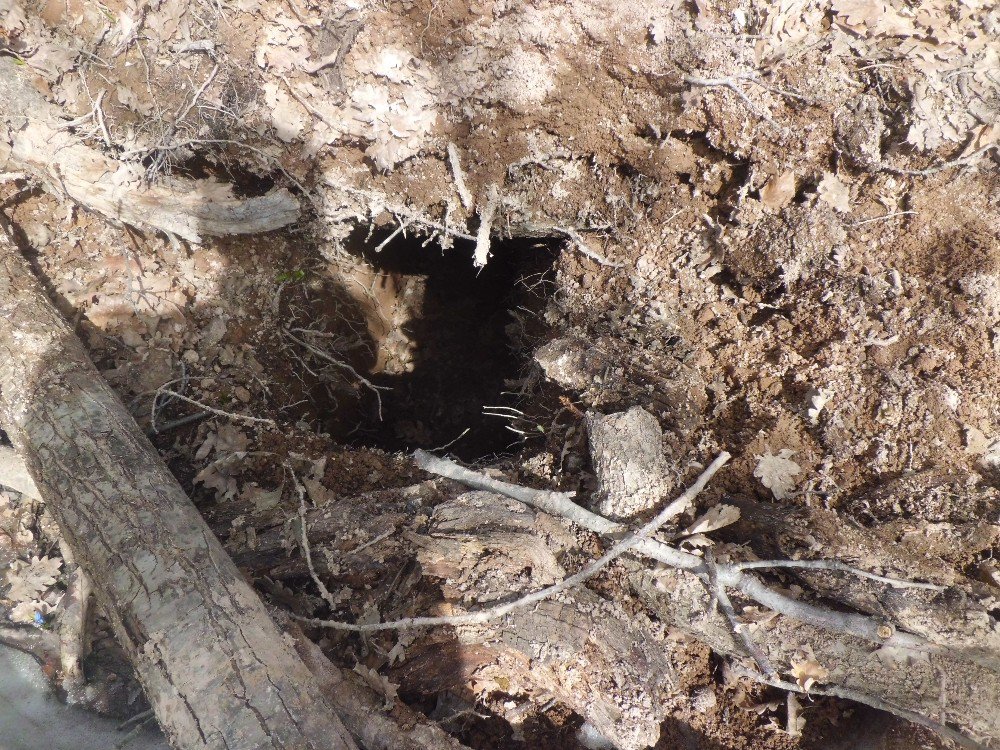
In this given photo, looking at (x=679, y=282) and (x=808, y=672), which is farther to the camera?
(x=679, y=282)

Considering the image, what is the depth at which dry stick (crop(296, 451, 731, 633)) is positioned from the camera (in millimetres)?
1931

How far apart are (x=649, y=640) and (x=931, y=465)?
1.29 meters

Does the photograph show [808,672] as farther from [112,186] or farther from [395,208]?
[112,186]

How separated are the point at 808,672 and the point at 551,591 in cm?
90

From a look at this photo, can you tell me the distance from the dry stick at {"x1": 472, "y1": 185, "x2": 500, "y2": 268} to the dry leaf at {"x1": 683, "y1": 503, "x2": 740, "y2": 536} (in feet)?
5.13

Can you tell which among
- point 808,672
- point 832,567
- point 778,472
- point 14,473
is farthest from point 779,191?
point 14,473

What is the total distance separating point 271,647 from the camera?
1.79 metres

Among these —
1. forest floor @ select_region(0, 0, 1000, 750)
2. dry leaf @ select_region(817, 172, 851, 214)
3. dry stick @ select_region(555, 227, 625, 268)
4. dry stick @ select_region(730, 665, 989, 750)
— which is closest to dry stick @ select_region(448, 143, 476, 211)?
forest floor @ select_region(0, 0, 1000, 750)

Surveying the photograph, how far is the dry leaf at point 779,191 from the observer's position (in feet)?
7.72

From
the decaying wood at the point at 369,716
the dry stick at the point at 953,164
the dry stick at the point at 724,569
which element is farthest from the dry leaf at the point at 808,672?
the dry stick at the point at 953,164

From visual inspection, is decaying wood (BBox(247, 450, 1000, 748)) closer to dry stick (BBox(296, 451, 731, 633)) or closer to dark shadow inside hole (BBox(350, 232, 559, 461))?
dry stick (BBox(296, 451, 731, 633))

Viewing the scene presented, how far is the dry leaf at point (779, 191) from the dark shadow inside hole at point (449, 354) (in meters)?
1.63

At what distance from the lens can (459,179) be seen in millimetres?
2746

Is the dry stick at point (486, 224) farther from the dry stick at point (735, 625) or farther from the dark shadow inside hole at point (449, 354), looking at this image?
the dry stick at point (735, 625)
